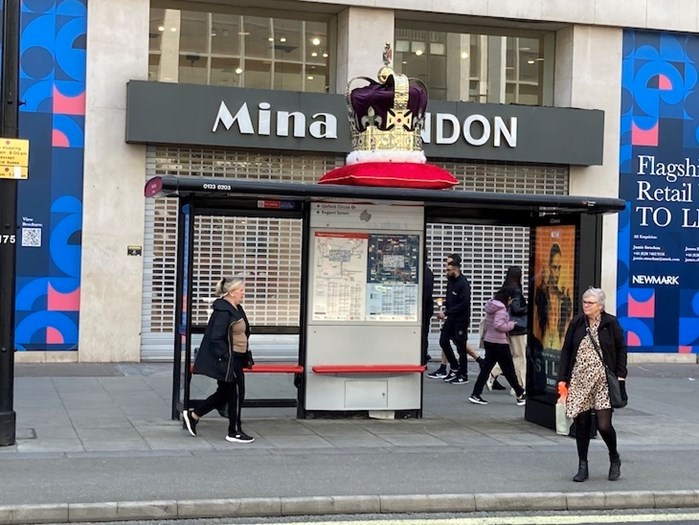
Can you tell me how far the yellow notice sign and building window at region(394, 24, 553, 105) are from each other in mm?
10106

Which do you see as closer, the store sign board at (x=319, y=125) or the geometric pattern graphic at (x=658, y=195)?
the store sign board at (x=319, y=125)

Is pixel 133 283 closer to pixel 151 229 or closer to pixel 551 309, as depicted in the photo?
pixel 151 229

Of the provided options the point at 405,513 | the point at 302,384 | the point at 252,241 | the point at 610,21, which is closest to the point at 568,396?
the point at 405,513

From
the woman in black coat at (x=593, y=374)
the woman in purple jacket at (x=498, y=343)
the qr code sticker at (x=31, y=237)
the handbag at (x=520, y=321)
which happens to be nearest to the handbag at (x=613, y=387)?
the woman in black coat at (x=593, y=374)

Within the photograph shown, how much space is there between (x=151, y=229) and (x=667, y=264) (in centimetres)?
937

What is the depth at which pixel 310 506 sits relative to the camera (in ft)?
24.3

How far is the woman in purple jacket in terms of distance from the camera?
498 inches

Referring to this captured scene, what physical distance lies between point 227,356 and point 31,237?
7.02 m

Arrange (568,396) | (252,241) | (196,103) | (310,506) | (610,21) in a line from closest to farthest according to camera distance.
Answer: (310,506)
(568,396)
(252,241)
(196,103)
(610,21)

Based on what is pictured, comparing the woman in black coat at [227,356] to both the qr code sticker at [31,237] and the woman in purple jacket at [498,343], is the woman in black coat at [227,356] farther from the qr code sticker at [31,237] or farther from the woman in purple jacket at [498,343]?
the qr code sticker at [31,237]

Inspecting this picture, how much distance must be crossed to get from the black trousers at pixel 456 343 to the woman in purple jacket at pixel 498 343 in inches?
61.6

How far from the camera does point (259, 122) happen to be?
16.4 m

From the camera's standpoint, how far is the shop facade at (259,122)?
1577 cm

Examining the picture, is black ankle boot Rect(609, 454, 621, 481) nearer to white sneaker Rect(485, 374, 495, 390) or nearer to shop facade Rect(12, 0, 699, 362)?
white sneaker Rect(485, 374, 495, 390)
